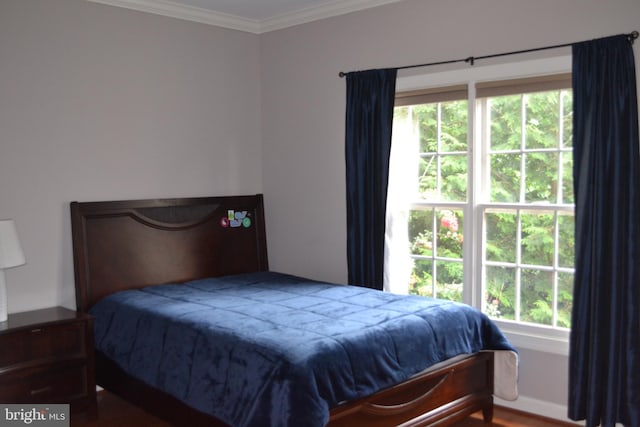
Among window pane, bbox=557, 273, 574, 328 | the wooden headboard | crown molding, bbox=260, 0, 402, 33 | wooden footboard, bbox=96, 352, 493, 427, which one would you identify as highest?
crown molding, bbox=260, 0, 402, 33

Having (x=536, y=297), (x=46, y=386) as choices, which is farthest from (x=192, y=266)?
(x=536, y=297)

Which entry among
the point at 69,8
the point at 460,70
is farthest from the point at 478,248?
the point at 69,8

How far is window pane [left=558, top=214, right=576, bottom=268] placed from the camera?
3473mm

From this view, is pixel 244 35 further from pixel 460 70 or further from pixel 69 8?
pixel 460 70

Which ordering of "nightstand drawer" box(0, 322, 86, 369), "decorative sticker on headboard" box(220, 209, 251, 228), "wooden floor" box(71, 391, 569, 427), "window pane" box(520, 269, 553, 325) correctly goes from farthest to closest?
"decorative sticker on headboard" box(220, 209, 251, 228) < "window pane" box(520, 269, 553, 325) < "wooden floor" box(71, 391, 569, 427) < "nightstand drawer" box(0, 322, 86, 369)

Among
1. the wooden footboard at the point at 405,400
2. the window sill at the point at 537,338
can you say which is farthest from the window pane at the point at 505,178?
the wooden footboard at the point at 405,400

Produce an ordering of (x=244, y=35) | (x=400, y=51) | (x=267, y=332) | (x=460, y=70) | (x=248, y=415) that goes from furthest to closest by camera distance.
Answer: (x=244, y=35) → (x=400, y=51) → (x=460, y=70) → (x=267, y=332) → (x=248, y=415)

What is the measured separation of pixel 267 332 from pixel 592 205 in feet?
5.77

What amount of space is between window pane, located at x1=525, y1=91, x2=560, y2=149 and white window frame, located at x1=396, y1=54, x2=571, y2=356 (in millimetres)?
152

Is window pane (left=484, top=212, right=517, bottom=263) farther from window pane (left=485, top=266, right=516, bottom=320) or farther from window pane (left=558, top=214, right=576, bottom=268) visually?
window pane (left=558, top=214, right=576, bottom=268)

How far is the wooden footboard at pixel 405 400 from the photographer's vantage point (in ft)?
9.10

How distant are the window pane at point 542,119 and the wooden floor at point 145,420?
5.06 ft

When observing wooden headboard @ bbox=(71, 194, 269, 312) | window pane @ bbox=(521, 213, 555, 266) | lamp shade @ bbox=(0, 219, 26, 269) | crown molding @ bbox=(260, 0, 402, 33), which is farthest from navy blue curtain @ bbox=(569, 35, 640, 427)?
lamp shade @ bbox=(0, 219, 26, 269)

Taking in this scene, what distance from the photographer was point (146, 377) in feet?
10.5
